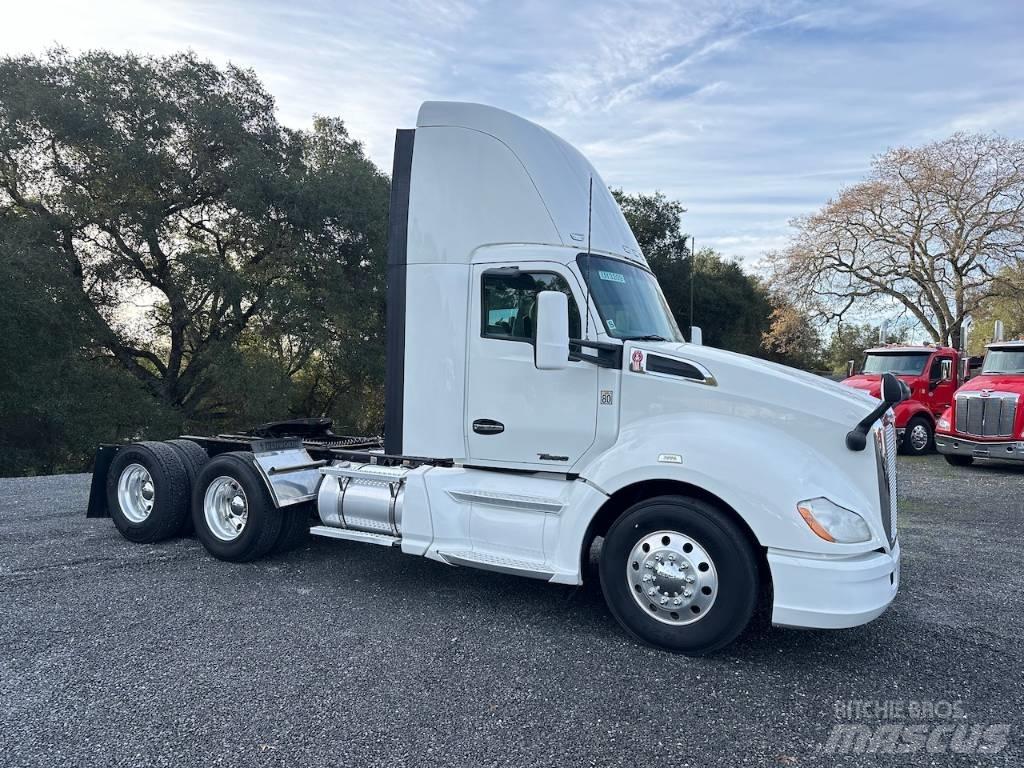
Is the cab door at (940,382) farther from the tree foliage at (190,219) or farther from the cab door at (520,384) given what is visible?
the tree foliage at (190,219)

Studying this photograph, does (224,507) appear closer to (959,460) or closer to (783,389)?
(783,389)

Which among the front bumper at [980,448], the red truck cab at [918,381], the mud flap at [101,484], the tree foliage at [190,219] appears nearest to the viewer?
the mud flap at [101,484]

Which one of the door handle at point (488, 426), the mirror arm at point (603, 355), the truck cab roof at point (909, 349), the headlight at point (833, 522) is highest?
the truck cab roof at point (909, 349)

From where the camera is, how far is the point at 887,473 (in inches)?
176

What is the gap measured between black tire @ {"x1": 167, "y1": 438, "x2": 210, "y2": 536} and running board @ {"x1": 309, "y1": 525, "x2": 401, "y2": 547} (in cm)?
162

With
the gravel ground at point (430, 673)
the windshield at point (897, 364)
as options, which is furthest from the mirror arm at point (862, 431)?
the windshield at point (897, 364)

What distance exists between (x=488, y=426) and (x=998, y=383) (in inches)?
495

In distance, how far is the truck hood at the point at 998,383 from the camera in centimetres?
1298

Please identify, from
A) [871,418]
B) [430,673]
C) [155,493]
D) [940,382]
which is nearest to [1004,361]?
[940,382]

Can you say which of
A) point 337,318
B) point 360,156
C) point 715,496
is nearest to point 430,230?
point 715,496

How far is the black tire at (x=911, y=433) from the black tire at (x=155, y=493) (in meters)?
14.5

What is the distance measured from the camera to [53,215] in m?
19.0

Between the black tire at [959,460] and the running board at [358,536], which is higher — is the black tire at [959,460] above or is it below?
below

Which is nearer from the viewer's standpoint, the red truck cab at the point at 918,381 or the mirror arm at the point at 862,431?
the mirror arm at the point at 862,431
